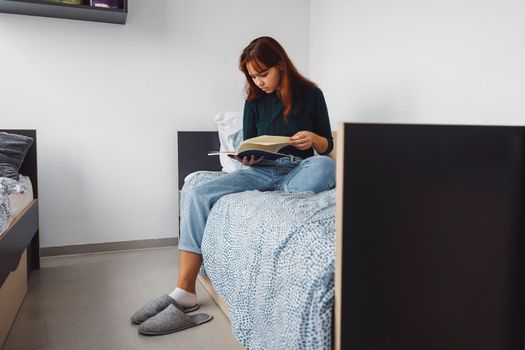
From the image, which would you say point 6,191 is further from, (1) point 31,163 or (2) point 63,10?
(2) point 63,10

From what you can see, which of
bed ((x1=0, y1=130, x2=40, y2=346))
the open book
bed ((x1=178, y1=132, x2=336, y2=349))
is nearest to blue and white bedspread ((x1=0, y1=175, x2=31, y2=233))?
bed ((x1=0, y1=130, x2=40, y2=346))

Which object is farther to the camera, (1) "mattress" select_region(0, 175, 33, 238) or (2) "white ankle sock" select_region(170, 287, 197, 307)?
(2) "white ankle sock" select_region(170, 287, 197, 307)

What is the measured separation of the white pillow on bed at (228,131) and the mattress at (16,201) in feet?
3.06

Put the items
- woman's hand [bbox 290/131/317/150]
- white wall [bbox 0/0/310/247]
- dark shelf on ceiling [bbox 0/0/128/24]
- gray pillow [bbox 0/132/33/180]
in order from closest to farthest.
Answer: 1. woman's hand [bbox 290/131/317/150]
2. gray pillow [bbox 0/132/33/180]
3. dark shelf on ceiling [bbox 0/0/128/24]
4. white wall [bbox 0/0/310/247]

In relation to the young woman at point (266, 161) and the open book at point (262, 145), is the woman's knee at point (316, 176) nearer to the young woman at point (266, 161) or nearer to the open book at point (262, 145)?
the young woman at point (266, 161)

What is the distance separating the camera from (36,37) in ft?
7.21

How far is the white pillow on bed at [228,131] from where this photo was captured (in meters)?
2.34

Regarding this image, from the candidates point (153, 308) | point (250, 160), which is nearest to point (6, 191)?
point (153, 308)

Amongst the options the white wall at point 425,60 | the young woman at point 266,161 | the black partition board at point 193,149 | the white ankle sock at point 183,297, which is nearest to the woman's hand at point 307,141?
the young woman at point 266,161

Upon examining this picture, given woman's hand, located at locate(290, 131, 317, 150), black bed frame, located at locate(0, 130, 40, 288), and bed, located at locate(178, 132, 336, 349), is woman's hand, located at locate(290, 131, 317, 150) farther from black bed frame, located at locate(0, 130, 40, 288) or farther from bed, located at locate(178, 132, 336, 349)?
black bed frame, located at locate(0, 130, 40, 288)

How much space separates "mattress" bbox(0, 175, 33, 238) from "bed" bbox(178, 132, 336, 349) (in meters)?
0.60

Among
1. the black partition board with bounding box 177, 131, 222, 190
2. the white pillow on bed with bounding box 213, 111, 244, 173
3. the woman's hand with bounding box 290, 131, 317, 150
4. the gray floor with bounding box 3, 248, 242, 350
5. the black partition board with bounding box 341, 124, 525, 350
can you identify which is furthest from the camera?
the black partition board with bounding box 177, 131, 222, 190

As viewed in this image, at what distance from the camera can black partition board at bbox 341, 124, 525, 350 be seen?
0.75 meters

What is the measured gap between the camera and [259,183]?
5.34 feet
